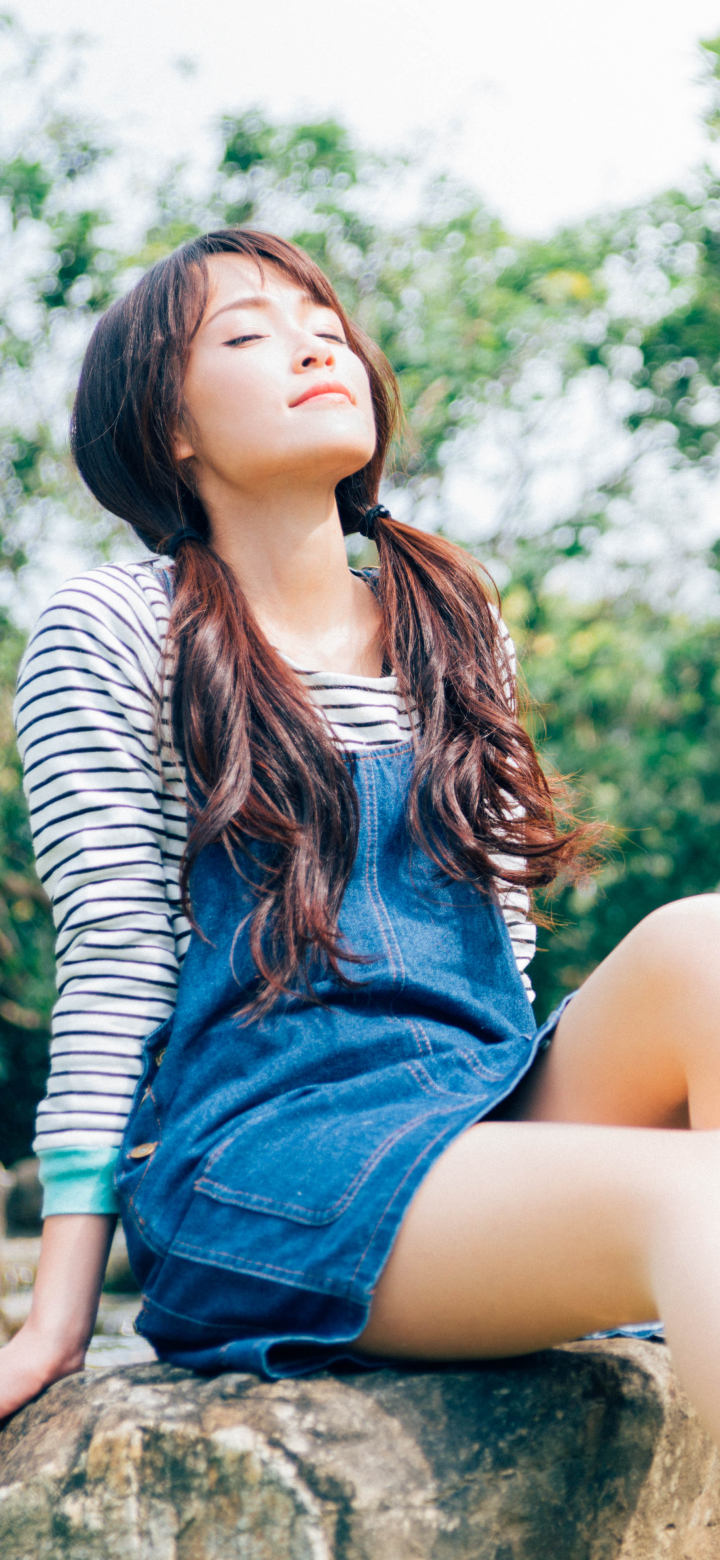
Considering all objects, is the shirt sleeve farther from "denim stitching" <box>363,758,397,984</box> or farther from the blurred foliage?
the blurred foliage

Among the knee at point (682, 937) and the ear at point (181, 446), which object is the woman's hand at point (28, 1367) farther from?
the ear at point (181, 446)

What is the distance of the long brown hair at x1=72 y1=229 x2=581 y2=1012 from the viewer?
1535mm

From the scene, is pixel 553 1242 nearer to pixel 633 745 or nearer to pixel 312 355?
pixel 312 355

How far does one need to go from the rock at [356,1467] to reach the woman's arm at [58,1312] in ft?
0.15

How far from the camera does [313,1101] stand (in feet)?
4.47

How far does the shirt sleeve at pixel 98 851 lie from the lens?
1481mm

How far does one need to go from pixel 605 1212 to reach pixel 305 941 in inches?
17.7

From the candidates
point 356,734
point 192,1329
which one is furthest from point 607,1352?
point 356,734

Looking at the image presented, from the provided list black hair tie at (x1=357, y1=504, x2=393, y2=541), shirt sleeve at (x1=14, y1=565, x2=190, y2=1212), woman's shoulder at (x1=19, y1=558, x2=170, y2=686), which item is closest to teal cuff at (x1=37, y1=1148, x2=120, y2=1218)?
shirt sleeve at (x1=14, y1=565, x2=190, y2=1212)

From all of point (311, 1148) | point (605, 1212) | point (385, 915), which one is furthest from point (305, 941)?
point (605, 1212)

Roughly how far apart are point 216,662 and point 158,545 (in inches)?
14.9

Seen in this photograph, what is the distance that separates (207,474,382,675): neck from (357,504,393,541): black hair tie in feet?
0.51

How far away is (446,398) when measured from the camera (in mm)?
6082

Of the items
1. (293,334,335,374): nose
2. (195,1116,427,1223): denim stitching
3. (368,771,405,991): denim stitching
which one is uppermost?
(293,334,335,374): nose
